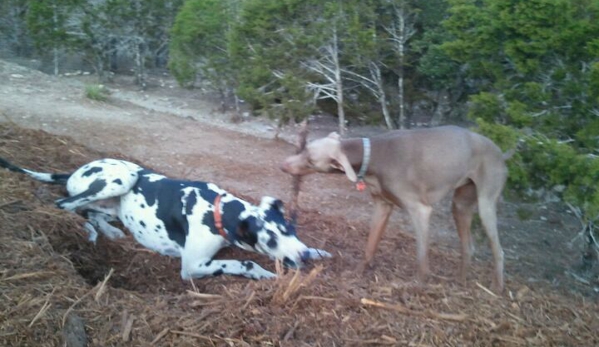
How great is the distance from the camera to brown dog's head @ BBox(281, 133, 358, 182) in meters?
6.16

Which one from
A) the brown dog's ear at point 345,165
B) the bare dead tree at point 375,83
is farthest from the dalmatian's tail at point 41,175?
the bare dead tree at point 375,83

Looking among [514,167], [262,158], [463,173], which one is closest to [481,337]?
[463,173]

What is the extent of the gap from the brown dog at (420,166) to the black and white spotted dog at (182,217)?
0.64 metres

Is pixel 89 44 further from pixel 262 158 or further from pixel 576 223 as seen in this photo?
pixel 576 223

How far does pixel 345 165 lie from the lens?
6082mm

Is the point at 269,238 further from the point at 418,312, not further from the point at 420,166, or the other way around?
the point at 418,312

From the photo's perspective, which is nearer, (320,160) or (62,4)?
(320,160)

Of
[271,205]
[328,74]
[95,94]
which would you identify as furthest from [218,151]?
[271,205]

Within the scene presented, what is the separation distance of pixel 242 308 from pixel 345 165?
1.78 metres

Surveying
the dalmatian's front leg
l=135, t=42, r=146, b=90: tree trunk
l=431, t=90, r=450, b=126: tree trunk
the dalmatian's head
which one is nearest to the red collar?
the dalmatian's head

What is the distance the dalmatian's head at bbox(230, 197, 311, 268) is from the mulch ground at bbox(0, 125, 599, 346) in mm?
353

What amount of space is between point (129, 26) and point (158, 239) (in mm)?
9004

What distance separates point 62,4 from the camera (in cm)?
1440

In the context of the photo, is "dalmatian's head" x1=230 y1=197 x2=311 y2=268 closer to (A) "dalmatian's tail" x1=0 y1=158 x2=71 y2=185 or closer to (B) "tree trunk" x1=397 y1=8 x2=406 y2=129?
(A) "dalmatian's tail" x1=0 y1=158 x2=71 y2=185
